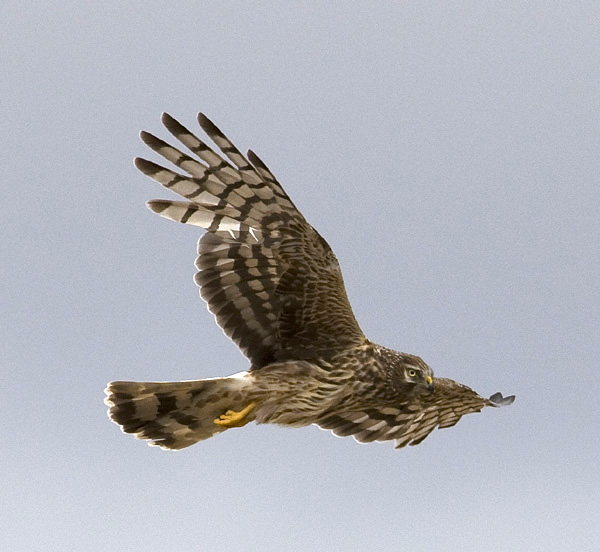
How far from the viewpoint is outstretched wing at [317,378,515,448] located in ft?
39.3

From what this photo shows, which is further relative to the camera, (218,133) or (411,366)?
(411,366)

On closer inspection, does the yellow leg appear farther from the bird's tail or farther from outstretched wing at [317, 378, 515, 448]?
outstretched wing at [317, 378, 515, 448]

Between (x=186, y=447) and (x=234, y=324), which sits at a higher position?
(x=234, y=324)

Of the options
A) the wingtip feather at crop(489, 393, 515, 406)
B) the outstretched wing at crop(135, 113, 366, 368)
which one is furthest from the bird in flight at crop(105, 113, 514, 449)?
the wingtip feather at crop(489, 393, 515, 406)

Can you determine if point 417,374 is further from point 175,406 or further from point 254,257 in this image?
point 175,406

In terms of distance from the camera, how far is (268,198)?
34.1 ft

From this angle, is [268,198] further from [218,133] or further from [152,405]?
[152,405]

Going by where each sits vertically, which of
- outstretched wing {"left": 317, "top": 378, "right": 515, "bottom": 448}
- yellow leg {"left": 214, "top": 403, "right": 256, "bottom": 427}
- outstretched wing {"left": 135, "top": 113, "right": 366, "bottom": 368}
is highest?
outstretched wing {"left": 135, "top": 113, "right": 366, "bottom": 368}

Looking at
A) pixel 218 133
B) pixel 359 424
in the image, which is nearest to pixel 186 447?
pixel 359 424

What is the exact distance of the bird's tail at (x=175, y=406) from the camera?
422 inches

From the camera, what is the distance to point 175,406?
35.6 ft

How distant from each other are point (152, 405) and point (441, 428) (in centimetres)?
350

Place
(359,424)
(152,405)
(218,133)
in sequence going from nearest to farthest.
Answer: (218,133), (152,405), (359,424)

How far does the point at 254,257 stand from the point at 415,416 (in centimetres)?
282
